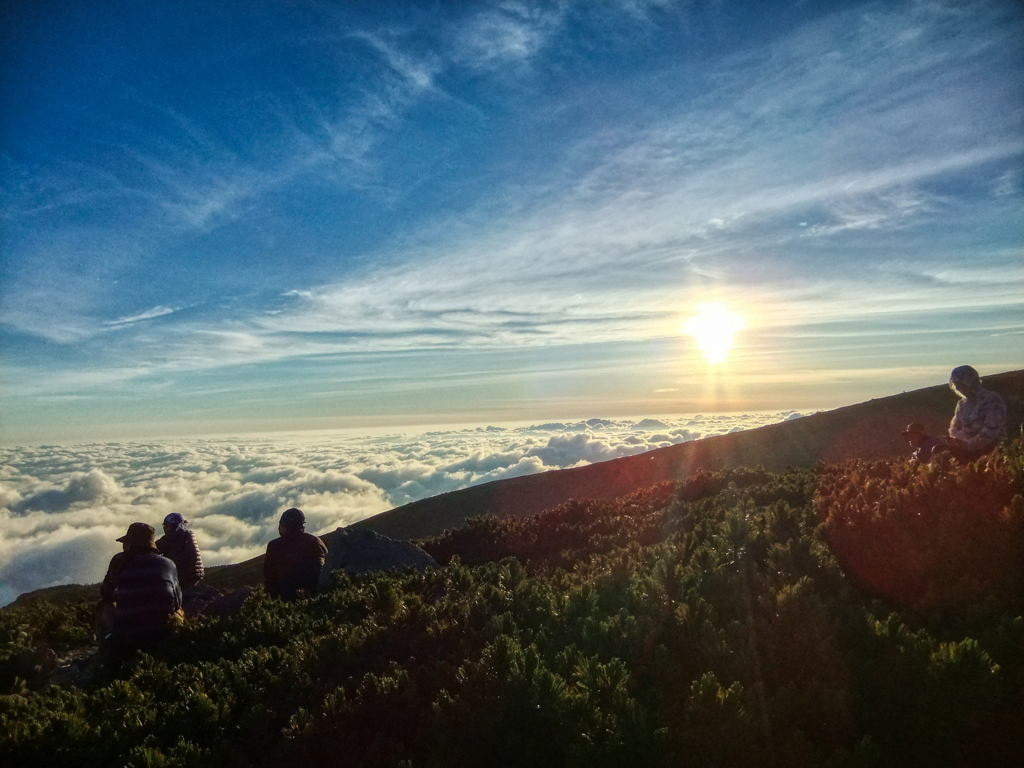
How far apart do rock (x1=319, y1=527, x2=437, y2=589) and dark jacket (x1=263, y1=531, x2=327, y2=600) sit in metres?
0.61

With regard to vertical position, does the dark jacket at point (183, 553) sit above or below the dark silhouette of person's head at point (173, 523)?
below

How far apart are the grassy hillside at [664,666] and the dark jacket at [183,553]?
297cm

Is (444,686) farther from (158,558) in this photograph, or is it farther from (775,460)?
(775,460)

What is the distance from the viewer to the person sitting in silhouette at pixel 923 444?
10127 millimetres

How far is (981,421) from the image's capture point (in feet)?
31.3

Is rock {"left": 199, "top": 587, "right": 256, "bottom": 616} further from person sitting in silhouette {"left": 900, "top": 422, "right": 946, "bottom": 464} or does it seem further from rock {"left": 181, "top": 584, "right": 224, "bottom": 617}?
person sitting in silhouette {"left": 900, "top": 422, "right": 946, "bottom": 464}

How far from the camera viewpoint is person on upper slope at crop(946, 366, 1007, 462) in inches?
368

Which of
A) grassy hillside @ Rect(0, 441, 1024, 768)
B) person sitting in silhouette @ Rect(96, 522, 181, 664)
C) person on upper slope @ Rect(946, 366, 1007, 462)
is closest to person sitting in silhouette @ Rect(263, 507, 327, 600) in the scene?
grassy hillside @ Rect(0, 441, 1024, 768)

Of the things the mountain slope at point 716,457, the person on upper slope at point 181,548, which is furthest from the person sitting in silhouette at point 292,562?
the mountain slope at point 716,457

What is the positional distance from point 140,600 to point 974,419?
41.0 ft

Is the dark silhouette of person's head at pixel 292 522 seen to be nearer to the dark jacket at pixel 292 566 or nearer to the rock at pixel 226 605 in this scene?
the dark jacket at pixel 292 566

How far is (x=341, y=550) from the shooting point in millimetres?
12102

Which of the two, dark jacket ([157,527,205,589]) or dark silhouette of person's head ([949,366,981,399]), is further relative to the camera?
dark jacket ([157,527,205,589])

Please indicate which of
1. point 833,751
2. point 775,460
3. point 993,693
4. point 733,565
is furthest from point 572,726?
point 775,460
